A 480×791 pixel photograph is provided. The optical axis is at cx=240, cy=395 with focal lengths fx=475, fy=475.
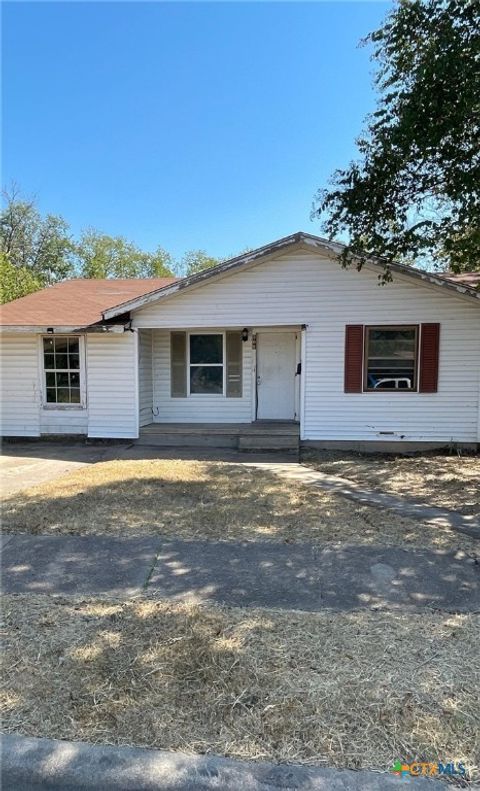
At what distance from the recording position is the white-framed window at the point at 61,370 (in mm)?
11070

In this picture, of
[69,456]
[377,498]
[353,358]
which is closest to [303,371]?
[353,358]

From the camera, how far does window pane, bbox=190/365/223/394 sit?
1159 cm

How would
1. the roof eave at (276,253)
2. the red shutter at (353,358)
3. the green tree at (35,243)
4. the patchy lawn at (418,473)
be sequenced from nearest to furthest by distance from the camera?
the patchy lawn at (418,473), the roof eave at (276,253), the red shutter at (353,358), the green tree at (35,243)

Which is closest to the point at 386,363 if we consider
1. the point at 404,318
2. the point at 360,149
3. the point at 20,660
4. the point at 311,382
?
the point at 404,318

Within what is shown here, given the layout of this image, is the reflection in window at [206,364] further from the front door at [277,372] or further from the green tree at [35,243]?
the green tree at [35,243]

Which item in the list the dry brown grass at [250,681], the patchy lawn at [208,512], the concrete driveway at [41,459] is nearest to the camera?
the dry brown grass at [250,681]

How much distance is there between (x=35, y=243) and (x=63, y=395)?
29087 mm

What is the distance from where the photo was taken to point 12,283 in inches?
965

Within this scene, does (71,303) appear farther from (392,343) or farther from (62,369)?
(392,343)

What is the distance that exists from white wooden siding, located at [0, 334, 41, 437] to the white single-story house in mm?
24

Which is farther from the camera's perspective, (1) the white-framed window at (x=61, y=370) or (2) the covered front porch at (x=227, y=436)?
(1) the white-framed window at (x=61, y=370)

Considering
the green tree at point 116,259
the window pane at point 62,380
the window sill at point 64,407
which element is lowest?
the window sill at point 64,407

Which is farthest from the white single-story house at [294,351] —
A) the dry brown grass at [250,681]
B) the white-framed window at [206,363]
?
the dry brown grass at [250,681]

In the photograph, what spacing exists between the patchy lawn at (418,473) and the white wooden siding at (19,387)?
6450 millimetres
